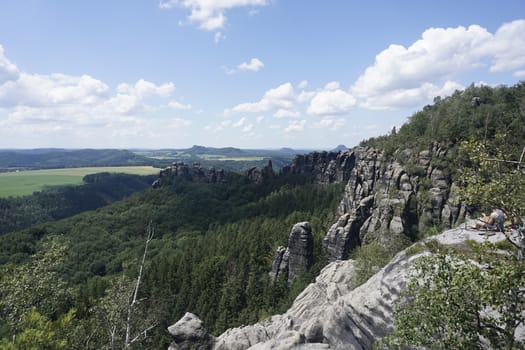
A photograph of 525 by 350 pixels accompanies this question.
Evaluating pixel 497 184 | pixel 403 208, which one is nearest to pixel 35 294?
pixel 497 184

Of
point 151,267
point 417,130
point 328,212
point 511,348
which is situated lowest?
point 151,267

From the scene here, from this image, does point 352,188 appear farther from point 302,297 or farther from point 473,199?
point 473,199

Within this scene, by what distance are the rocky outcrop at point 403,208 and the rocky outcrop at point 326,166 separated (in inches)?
3043

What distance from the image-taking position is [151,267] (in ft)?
271

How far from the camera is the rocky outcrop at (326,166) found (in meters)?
154

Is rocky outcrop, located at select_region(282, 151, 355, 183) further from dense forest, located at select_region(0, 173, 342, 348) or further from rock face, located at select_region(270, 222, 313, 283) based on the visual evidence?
rock face, located at select_region(270, 222, 313, 283)

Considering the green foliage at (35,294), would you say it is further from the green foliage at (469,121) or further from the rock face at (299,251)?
the green foliage at (469,121)

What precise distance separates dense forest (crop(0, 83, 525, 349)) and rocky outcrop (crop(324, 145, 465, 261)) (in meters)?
2.70

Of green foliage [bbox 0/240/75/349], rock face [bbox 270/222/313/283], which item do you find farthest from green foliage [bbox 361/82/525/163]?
green foliage [bbox 0/240/75/349]

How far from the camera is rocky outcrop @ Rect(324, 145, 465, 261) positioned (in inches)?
2333

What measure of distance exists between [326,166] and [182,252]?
10242 cm

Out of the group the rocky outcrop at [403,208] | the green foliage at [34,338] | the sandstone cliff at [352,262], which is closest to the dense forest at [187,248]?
the green foliage at [34,338]

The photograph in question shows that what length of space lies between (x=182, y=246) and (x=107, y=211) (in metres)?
71.2

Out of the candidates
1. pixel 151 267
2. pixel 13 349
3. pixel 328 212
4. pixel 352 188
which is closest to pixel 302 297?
pixel 13 349
